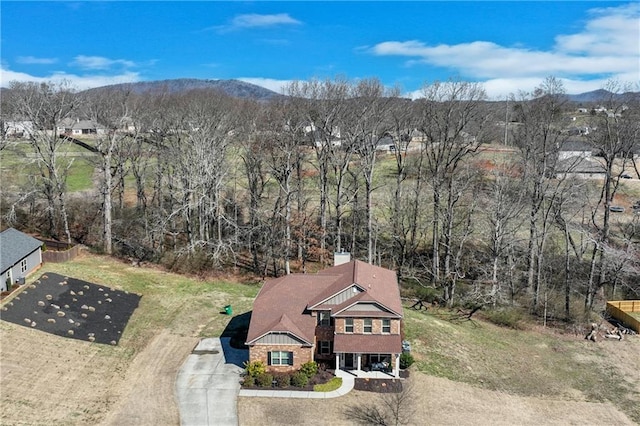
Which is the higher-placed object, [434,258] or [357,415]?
[434,258]

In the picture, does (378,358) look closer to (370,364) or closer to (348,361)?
(370,364)

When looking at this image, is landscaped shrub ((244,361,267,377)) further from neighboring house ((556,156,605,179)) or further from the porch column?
neighboring house ((556,156,605,179))

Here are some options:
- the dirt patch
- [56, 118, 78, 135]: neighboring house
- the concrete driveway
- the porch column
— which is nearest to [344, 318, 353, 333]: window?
the porch column

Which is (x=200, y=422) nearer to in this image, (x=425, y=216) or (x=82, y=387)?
(x=82, y=387)

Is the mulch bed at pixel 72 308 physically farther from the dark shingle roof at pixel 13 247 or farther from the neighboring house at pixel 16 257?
the dark shingle roof at pixel 13 247

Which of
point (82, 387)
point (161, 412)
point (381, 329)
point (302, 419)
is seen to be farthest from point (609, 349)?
point (82, 387)

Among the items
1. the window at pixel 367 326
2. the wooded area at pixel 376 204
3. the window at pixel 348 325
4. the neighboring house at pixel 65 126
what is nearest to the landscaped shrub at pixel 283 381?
the window at pixel 348 325
